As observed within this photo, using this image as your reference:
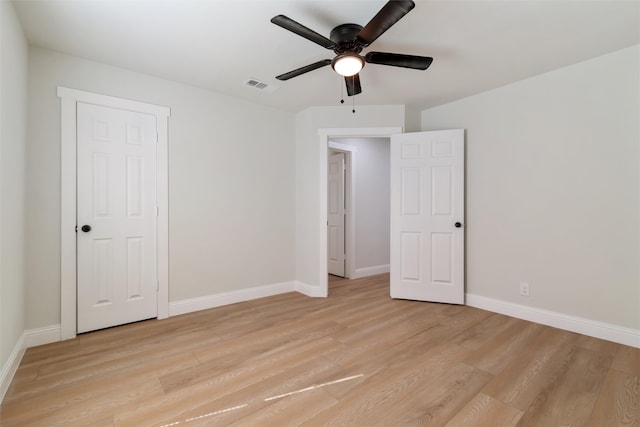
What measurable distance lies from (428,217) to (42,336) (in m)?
3.93

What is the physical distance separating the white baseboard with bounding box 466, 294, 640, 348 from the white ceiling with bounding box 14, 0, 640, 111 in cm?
234

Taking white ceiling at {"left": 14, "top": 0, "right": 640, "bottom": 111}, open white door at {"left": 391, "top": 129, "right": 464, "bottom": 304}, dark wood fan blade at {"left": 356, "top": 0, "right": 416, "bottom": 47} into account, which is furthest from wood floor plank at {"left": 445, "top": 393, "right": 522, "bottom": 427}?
white ceiling at {"left": 14, "top": 0, "right": 640, "bottom": 111}

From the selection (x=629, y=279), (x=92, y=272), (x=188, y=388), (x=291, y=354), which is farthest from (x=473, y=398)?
(x=92, y=272)

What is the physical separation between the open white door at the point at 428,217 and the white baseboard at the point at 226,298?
147 centimetres

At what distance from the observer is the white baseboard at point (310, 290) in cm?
379

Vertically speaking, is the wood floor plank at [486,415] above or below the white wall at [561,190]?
below

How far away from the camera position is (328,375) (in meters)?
1.96

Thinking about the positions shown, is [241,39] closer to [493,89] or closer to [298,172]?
[298,172]

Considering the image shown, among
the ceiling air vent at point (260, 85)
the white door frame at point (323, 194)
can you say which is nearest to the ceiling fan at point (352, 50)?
the ceiling air vent at point (260, 85)

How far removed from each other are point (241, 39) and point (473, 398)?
2951 millimetres

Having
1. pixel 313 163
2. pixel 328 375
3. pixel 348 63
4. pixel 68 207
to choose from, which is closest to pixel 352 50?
pixel 348 63

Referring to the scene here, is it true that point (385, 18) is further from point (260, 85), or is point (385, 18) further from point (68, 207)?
point (68, 207)

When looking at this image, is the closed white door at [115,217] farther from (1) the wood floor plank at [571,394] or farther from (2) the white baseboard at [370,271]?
(1) the wood floor plank at [571,394]

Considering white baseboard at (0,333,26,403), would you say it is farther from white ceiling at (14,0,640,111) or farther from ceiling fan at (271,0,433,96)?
ceiling fan at (271,0,433,96)
